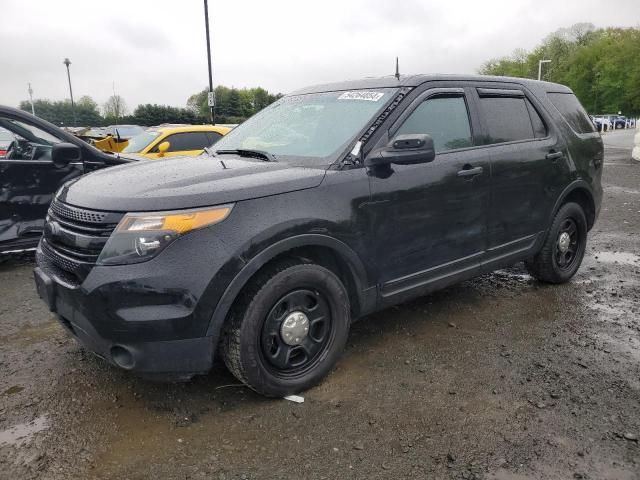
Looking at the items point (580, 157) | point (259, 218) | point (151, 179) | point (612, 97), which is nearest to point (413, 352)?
point (259, 218)

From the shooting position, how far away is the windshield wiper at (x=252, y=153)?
139 inches

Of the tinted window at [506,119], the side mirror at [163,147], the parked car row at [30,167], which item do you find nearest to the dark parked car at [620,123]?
the side mirror at [163,147]

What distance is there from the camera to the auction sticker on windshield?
362 cm

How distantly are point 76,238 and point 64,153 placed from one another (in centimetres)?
305

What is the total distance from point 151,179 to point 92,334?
893mm

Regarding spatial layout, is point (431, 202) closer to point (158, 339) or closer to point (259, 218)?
point (259, 218)

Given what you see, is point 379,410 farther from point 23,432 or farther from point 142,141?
point 142,141

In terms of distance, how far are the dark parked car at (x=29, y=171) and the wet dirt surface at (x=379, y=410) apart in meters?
1.41

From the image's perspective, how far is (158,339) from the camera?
8.78 feet

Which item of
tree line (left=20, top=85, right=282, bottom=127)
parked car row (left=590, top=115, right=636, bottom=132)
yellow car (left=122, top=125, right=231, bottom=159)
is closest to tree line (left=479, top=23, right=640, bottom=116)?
parked car row (left=590, top=115, right=636, bottom=132)

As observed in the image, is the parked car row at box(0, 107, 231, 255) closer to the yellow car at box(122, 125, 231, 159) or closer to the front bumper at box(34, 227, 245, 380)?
the front bumper at box(34, 227, 245, 380)

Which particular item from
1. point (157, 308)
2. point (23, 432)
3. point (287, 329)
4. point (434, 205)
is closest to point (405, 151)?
point (434, 205)

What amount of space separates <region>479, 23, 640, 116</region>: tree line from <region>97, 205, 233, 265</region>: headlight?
5757cm

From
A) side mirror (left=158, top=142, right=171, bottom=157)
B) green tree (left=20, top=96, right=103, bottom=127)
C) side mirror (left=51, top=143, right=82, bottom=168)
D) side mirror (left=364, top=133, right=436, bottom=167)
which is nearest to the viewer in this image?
side mirror (left=364, top=133, right=436, bottom=167)
